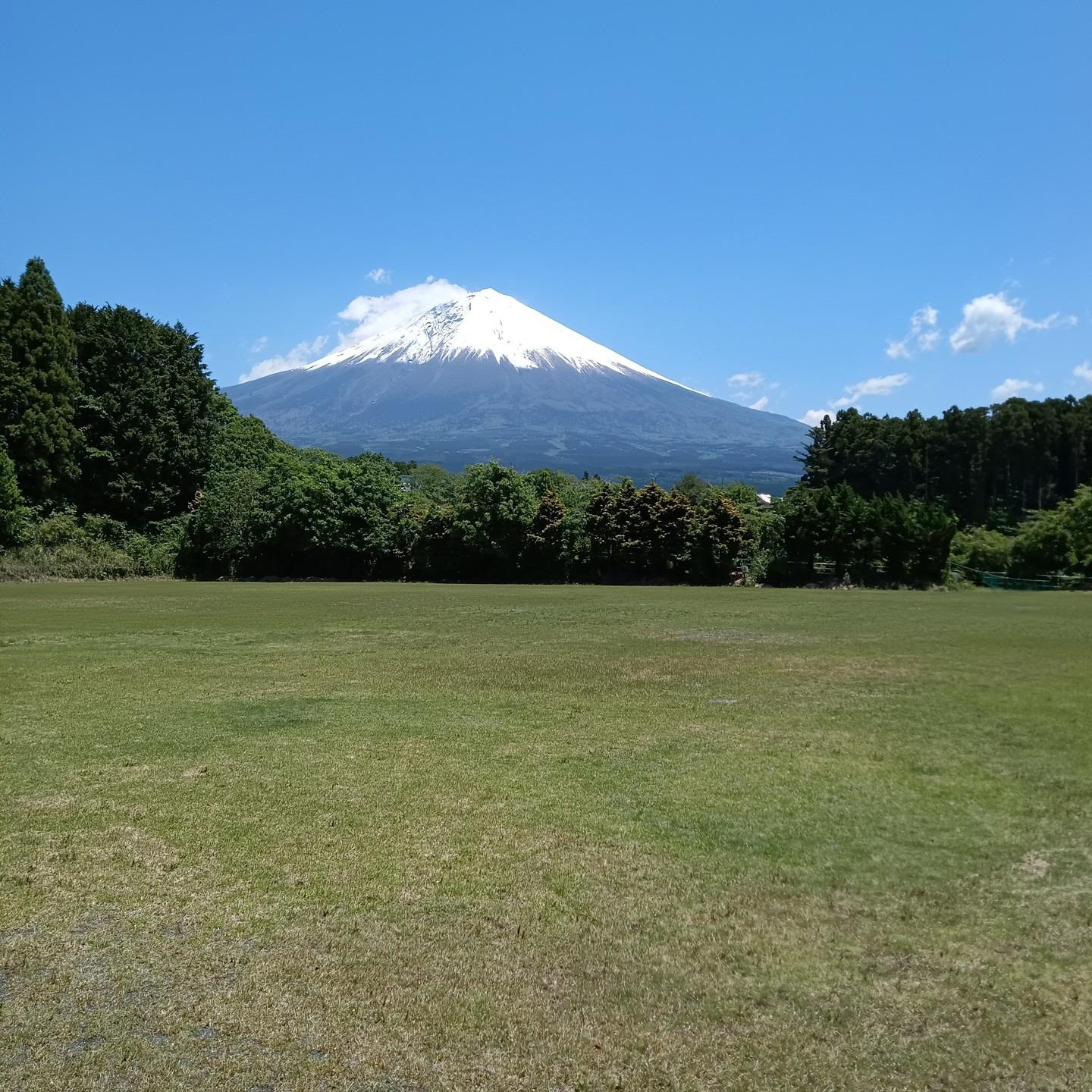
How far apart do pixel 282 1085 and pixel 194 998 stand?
2.65 feet

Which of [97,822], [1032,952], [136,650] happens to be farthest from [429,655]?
[1032,952]

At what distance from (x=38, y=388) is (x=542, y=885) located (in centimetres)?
4429

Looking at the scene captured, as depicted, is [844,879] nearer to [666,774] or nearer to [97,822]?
A: [666,774]

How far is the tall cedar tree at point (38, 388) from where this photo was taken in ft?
132

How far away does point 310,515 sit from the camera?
43.0 meters

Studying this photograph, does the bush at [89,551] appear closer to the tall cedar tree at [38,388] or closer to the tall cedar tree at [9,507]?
the tall cedar tree at [9,507]

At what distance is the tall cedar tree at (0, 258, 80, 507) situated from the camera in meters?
40.2

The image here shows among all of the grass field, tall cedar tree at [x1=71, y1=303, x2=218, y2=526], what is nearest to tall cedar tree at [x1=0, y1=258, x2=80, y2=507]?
tall cedar tree at [x1=71, y1=303, x2=218, y2=526]

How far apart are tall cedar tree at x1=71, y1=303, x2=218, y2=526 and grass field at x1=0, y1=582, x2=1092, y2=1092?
36330 millimetres

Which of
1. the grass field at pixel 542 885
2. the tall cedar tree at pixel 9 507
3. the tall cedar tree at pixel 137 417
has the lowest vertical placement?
the grass field at pixel 542 885

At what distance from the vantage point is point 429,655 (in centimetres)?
1500

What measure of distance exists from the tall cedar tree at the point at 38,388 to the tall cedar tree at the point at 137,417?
1.52 m

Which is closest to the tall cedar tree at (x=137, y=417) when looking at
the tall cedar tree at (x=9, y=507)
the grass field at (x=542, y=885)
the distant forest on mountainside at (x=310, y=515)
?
the distant forest on mountainside at (x=310, y=515)

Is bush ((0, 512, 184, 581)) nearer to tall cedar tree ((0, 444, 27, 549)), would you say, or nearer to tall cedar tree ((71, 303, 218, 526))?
tall cedar tree ((0, 444, 27, 549))
